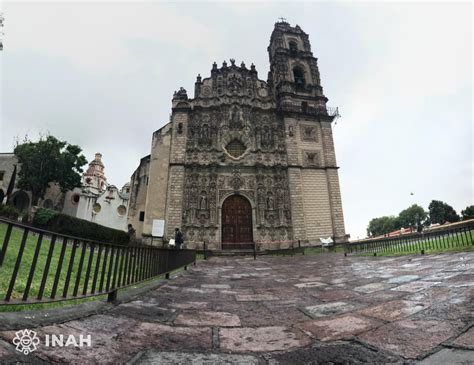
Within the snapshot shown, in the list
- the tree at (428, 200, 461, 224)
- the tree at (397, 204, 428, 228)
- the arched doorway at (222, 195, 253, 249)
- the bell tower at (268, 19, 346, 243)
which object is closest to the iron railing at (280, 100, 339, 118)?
the bell tower at (268, 19, 346, 243)

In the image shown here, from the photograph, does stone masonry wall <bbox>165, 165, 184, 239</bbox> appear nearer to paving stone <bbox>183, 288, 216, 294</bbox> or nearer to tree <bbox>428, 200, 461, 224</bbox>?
paving stone <bbox>183, 288, 216, 294</bbox>

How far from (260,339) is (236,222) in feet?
52.1

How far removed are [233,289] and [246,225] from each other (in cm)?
1362

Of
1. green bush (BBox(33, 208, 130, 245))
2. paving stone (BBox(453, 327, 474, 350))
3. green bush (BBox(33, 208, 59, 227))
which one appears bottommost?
paving stone (BBox(453, 327, 474, 350))

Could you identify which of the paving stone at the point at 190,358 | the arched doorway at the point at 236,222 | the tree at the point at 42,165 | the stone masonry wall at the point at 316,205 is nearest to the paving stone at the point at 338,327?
the paving stone at the point at 190,358

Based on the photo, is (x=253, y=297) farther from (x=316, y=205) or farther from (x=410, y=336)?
(x=316, y=205)

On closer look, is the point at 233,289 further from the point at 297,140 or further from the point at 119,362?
Answer: the point at 297,140

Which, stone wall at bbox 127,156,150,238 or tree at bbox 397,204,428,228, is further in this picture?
tree at bbox 397,204,428,228

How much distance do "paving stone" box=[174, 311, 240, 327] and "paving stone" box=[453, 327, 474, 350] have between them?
1.48 metres

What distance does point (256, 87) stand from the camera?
853 inches

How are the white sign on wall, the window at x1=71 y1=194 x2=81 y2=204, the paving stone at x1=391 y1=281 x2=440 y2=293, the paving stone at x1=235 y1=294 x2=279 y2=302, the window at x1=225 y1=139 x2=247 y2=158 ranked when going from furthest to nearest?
1. the window at x1=71 y1=194 x2=81 y2=204
2. the window at x1=225 y1=139 x2=247 y2=158
3. the white sign on wall
4. the paving stone at x1=235 y1=294 x2=279 y2=302
5. the paving stone at x1=391 y1=281 x2=440 y2=293

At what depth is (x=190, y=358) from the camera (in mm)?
1432

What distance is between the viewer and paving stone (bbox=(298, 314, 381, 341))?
1.76 m

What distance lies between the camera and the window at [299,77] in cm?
2272
